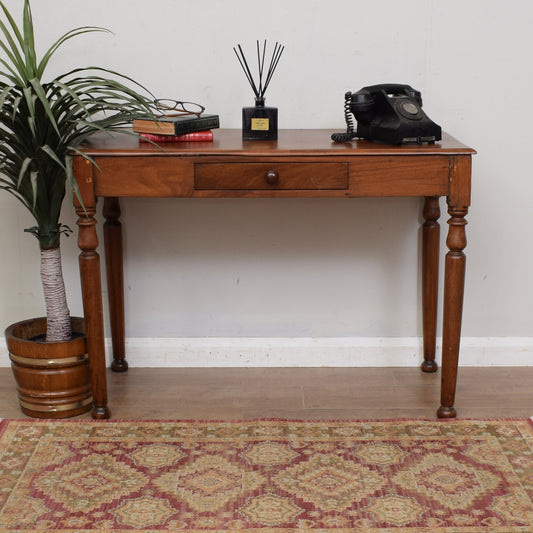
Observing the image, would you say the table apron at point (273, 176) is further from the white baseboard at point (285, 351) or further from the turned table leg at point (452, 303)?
the white baseboard at point (285, 351)

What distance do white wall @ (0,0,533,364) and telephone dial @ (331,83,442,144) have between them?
1.17ft

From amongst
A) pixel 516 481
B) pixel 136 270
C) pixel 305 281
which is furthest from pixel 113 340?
pixel 516 481

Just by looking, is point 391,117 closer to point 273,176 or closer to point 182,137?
point 273,176

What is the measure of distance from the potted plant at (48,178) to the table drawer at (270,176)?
27cm

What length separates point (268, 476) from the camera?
2055 millimetres

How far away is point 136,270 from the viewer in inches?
112

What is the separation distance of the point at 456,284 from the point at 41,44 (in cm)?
162

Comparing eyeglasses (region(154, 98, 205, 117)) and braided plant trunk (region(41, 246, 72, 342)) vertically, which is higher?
eyeglasses (region(154, 98, 205, 117))

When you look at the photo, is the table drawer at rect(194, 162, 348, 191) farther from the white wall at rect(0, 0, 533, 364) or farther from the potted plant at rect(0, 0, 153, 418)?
the white wall at rect(0, 0, 533, 364)

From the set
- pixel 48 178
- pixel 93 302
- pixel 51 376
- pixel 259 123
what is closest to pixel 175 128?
pixel 259 123

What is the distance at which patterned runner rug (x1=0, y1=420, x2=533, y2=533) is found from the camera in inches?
73.1

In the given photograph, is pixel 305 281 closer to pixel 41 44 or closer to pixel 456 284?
pixel 456 284

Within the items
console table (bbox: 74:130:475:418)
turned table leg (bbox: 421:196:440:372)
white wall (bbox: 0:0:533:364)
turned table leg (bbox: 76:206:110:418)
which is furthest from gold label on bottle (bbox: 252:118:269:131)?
turned table leg (bbox: 421:196:440:372)

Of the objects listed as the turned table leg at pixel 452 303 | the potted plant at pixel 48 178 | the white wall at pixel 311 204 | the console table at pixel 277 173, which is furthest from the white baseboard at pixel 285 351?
the console table at pixel 277 173
